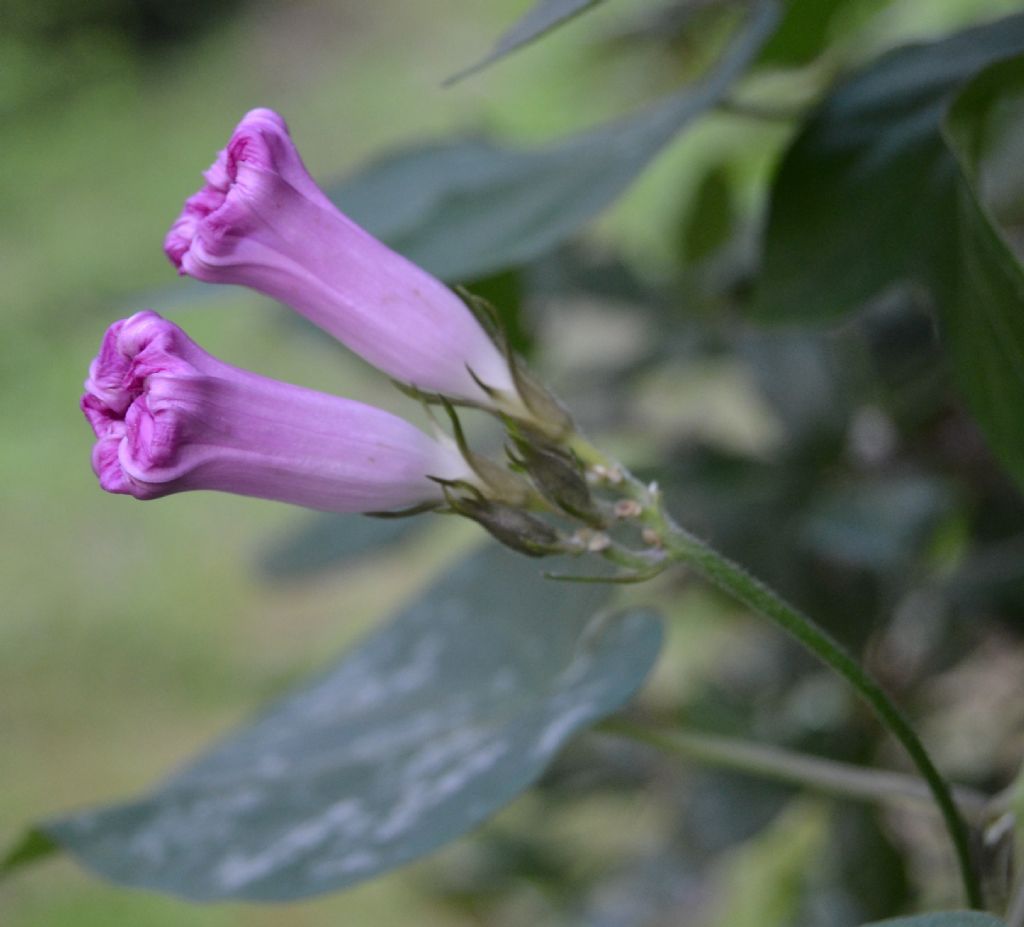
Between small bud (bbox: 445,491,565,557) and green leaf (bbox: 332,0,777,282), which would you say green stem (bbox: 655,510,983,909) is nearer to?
small bud (bbox: 445,491,565,557)

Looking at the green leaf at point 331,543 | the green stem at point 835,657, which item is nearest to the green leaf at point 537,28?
the green stem at point 835,657

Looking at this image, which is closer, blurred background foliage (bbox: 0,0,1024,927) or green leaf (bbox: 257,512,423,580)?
blurred background foliage (bbox: 0,0,1024,927)

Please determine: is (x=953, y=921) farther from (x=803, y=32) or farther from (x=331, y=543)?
(x=331, y=543)

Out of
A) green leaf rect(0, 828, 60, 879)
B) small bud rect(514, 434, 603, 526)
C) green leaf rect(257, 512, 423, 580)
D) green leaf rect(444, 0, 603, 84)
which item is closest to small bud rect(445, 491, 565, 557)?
small bud rect(514, 434, 603, 526)

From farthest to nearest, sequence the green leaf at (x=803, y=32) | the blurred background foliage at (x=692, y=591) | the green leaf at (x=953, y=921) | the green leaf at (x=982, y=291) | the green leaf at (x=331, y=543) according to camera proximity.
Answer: the green leaf at (x=331, y=543) → the blurred background foliage at (x=692, y=591) → the green leaf at (x=803, y=32) → the green leaf at (x=982, y=291) → the green leaf at (x=953, y=921)

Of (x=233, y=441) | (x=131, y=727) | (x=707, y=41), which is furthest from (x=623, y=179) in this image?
(x=131, y=727)

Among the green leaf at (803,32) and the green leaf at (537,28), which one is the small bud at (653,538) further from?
the green leaf at (803,32)
